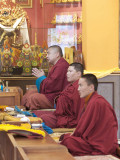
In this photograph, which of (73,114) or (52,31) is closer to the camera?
(73,114)

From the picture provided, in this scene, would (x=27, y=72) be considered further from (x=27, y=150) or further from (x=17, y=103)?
(x=27, y=150)

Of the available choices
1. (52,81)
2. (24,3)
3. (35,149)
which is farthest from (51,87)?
(24,3)

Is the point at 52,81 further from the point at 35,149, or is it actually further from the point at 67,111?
the point at 35,149

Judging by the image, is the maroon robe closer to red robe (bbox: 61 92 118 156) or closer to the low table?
the low table

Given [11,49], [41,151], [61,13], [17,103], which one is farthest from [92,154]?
[61,13]

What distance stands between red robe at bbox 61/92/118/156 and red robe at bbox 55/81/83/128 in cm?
169

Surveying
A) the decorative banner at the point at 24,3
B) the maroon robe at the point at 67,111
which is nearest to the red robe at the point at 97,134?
the maroon robe at the point at 67,111

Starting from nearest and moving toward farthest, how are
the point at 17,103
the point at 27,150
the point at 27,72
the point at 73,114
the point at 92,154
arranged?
the point at 27,150 → the point at 92,154 → the point at 73,114 → the point at 17,103 → the point at 27,72

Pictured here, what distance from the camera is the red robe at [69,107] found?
237 inches

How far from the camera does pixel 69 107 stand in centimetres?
621

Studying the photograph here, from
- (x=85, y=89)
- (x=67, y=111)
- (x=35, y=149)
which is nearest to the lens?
(x=35, y=149)

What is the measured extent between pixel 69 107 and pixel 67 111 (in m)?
0.07

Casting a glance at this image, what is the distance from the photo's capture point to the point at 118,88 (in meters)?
7.33

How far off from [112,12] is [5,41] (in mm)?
3499
